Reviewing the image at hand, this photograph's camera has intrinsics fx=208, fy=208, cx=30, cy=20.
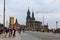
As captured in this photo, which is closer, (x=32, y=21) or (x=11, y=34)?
(x=11, y=34)

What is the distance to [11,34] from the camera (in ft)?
140

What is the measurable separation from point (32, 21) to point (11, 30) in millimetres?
149061

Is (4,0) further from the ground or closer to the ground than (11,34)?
further from the ground

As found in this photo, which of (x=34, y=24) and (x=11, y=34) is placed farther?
(x=34, y=24)

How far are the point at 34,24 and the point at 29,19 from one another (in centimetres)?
840

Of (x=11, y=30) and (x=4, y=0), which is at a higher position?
(x=4, y=0)

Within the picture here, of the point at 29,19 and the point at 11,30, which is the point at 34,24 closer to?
the point at 29,19

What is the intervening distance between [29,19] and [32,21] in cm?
339

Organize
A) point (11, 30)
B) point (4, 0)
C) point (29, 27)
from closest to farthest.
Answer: point (11, 30) < point (4, 0) < point (29, 27)

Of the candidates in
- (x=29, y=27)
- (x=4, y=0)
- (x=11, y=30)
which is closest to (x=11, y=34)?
(x=11, y=30)

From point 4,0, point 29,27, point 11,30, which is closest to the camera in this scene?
point 11,30

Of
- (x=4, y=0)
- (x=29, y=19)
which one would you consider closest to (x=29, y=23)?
(x=29, y=19)

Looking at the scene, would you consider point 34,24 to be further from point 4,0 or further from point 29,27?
point 4,0

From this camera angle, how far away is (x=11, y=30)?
4194cm
